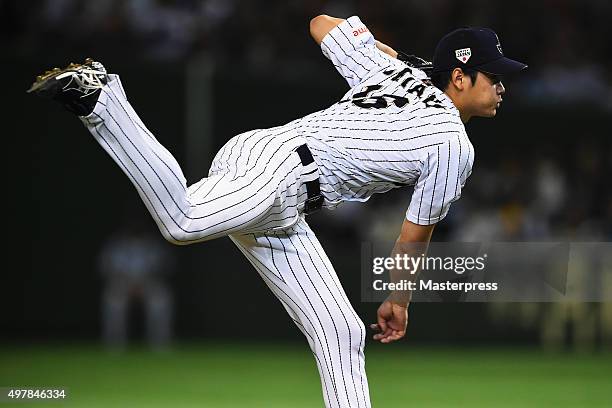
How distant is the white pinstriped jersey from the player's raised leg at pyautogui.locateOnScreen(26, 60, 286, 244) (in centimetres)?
36

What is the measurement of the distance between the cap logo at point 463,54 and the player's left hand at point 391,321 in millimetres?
1095

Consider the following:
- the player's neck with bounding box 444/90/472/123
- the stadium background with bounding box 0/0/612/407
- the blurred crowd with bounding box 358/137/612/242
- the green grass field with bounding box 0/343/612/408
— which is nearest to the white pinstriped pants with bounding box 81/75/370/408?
the player's neck with bounding box 444/90/472/123

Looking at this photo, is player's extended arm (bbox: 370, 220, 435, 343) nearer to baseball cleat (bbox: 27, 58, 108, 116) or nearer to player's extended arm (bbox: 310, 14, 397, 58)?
player's extended arm (bbox: 310, 14, 397, 58)

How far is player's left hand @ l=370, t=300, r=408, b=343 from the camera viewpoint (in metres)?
4.88

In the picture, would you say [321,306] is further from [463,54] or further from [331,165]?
[463,54]

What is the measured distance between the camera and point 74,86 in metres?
4.15

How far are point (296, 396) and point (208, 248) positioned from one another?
438 centimetres

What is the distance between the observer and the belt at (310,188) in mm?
4715

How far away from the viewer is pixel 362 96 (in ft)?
16.1

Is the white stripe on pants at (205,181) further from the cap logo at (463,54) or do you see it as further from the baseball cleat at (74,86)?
the cap logo at (463,54)

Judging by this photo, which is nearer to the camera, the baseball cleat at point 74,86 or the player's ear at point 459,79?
the baseball cleat at point 74,86

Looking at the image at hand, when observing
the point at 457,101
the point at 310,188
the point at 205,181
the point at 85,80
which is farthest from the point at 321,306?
the point at 85,80

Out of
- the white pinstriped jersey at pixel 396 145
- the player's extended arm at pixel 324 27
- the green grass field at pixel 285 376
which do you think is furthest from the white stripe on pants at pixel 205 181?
the green grass field at pixel 285 376

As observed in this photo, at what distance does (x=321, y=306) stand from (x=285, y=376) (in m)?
5.15
